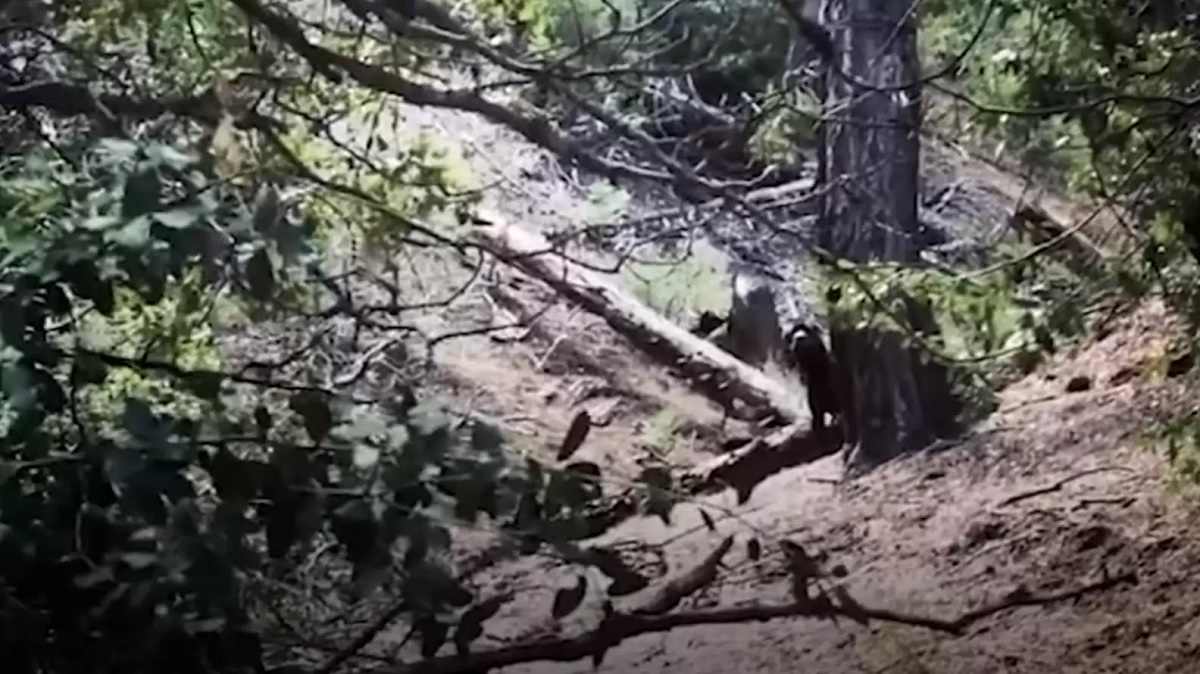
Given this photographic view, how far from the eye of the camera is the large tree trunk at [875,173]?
47.4 inches

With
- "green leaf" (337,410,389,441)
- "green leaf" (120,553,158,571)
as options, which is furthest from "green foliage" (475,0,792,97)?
"green leaf" (120,553,158,571)

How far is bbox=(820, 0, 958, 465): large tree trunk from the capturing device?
3.95ft

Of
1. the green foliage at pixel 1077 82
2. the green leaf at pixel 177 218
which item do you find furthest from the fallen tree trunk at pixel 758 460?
the green leaf at pixel 177 218

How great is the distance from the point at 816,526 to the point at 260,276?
37cm

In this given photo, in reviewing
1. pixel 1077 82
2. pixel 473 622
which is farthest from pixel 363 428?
pixel 1077 82

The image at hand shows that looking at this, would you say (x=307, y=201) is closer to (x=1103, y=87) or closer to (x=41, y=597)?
(x=41, y=597)

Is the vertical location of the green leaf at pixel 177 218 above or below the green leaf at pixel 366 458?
above

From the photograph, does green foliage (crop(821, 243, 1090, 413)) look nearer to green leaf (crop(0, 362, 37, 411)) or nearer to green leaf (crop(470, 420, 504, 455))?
green leaf (crop(470, 420, 504, 455))

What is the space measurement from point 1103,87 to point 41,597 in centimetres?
73

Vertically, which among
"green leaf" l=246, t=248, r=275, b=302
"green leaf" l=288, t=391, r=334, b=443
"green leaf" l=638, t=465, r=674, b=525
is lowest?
"green leaf" l=638, t=465, r=674, b=525

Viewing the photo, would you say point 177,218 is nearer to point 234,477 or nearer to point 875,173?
point 234,477

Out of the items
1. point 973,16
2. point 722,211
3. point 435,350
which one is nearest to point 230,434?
A: point 435,350

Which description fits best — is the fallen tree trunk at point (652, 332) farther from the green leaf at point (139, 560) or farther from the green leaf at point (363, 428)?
the green leaf at point (139, 560)

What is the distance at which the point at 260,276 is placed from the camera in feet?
3.71
